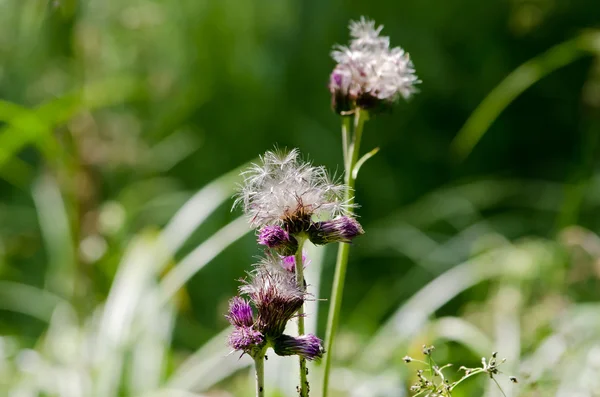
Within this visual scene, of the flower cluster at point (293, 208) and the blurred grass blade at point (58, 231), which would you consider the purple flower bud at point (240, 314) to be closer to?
the flower cluster at point (293, 208)

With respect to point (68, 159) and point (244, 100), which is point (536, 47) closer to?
point (244, 100)

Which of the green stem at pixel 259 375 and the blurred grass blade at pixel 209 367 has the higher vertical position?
the blurred grass blade at pixel 209 367

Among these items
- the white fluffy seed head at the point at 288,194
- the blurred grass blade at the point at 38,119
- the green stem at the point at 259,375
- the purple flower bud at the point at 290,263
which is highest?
the blurred grass blade at the point at 38,119

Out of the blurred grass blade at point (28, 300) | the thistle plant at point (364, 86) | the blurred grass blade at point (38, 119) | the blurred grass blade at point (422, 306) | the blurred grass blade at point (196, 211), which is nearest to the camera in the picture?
the thistle plant at point (364, 86)

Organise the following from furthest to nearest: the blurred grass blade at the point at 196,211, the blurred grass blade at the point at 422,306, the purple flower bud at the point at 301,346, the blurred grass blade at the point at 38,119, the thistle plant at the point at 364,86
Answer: the blurred grass blade at the point at 196,211 → the blurred grass blade at the point at 422,306 → the blurred grass blade at the point at 38,119 → the thistle plant at the point at 364,86 → the purple flower bud at the point at 301,346

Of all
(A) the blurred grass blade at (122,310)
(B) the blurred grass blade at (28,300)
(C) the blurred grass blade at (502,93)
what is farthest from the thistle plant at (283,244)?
(C) the blurred grass blade at (502,93)

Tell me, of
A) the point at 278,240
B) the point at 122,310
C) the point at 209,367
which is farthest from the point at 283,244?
the point at 122,310

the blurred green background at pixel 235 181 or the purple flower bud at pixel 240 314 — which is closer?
A: the purple flower bud at pixel 240 314

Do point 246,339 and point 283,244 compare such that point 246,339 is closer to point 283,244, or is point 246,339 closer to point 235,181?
point 283,244
